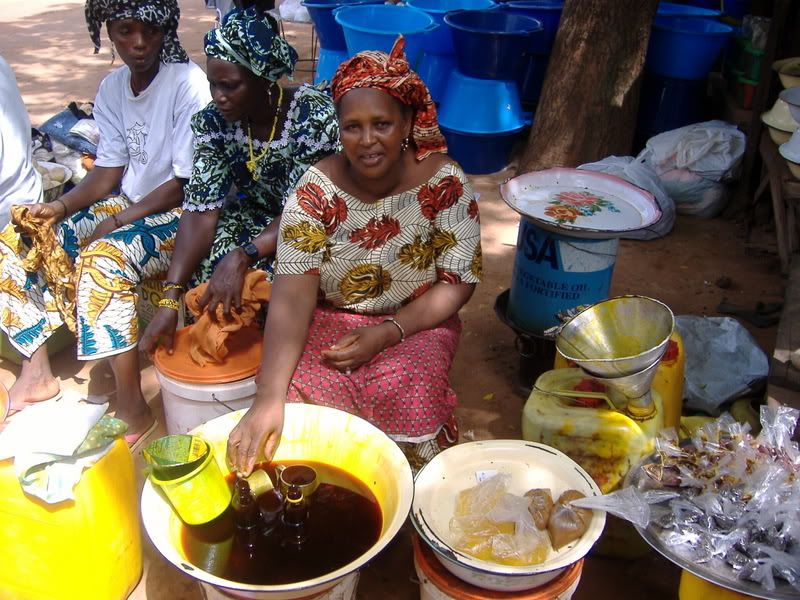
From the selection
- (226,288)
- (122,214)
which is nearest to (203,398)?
(226,288)

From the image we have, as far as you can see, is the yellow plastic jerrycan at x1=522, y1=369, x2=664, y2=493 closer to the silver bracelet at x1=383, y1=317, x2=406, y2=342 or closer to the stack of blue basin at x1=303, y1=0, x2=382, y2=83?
the silver bracelet at x1=383, y1=317, x2=406, y2=342

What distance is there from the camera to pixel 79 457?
6.41 ft

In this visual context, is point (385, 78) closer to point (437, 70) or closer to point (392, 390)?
point (392, 390)

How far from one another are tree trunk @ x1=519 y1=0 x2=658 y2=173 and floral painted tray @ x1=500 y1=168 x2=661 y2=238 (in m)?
1.81

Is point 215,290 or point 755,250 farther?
point 755,250

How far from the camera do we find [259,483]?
75.9 inches

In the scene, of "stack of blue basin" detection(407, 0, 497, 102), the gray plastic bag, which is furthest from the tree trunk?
the gray plastic bag

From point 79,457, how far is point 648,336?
166 cm

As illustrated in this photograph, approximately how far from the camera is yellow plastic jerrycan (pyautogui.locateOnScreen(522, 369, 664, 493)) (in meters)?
2.07

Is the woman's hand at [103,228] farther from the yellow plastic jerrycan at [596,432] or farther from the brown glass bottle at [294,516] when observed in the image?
the yellow plastic jerrycan at [596,432]

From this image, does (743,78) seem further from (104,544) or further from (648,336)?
(104,544)

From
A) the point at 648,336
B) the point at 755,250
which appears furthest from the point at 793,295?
the point at 755,250

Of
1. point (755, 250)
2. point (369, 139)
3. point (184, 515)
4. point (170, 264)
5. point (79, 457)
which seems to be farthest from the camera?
point (755, 250)

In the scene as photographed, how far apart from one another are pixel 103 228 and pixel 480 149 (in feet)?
9.80
